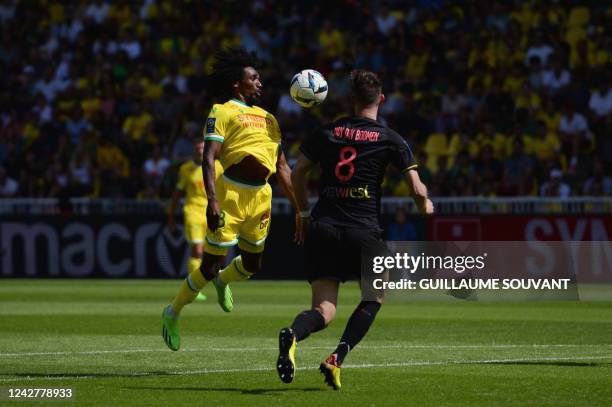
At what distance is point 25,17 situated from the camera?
33.3 metres

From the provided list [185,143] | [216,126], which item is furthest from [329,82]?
[216,126]

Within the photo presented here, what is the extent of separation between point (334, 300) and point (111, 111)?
2117 cm

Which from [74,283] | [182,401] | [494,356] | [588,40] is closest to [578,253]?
[588,40]

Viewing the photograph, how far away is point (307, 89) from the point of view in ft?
36.8

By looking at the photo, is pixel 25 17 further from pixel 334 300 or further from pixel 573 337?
pixel 334 300

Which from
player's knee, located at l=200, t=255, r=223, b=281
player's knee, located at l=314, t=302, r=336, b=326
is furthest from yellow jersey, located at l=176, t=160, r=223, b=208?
player's knee, located at l=314, t=302, r=336, b=326

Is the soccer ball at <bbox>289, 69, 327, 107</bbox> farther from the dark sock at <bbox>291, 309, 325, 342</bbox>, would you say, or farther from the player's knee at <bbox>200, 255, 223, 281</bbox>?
the dark sock at <bbox>291, 309, 325, 342</bbox>

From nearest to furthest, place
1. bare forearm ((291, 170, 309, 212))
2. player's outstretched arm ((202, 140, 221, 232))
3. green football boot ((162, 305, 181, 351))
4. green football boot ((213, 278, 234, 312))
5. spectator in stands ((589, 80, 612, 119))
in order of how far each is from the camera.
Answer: bare forearm ((291, 170, 309, 212)) → player's outstretched arm ((202, 140, 221, 232)) → green football boot ((162, 305, 181, 351)) → green football boot ((213, 278, 234, 312)) → spectator in stands ((589, 80, 612, 119))

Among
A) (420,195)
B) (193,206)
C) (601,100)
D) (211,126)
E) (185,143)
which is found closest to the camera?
(420,195)

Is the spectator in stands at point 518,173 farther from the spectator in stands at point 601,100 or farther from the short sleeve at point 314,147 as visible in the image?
the short sleeve at point 314,147

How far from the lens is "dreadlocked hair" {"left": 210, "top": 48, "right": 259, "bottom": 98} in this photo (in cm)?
1172

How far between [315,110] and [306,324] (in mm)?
18947

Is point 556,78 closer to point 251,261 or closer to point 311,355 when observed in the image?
point 251,261

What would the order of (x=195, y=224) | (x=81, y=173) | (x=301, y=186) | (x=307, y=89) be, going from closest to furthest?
(x=301, y=186)
(x=307, y=89)
(x=195, y=224)
(x=81, y=173)
